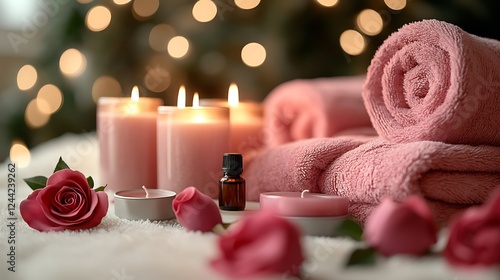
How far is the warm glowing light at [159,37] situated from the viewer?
1.84m

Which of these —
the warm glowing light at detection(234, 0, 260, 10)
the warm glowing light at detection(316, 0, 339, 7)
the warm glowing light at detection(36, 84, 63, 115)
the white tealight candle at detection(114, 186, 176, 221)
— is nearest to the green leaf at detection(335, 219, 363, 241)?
the white tealight candle at detection(114, 186, 176, 221)

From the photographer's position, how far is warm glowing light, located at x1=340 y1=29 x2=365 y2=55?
1.50 m

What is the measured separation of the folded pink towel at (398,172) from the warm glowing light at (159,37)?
46.0 inches

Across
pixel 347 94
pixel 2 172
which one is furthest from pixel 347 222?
pixel 2 172

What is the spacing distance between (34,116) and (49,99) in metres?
0.08

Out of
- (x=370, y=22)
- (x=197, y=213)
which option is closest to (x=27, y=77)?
(x=370, y=22)

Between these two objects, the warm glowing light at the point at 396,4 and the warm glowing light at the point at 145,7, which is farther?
the warm glowing light at the point at 145,7

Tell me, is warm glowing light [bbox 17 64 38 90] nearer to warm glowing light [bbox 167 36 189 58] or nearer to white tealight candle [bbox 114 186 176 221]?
warm glowing light [bbox 167 36 189 58]

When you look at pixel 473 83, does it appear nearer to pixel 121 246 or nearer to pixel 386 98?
pixel 386 98

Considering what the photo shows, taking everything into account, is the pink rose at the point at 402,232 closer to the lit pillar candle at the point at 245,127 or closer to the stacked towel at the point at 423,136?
the stacked towel at the point at 423,136

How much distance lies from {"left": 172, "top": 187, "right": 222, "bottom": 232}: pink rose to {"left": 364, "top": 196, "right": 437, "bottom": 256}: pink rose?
0.21 metres

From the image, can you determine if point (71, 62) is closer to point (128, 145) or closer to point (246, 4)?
point (246, 4)

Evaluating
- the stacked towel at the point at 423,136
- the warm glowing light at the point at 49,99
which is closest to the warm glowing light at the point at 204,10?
the warm glowing light at the point at 49,99

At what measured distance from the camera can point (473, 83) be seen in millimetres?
652
